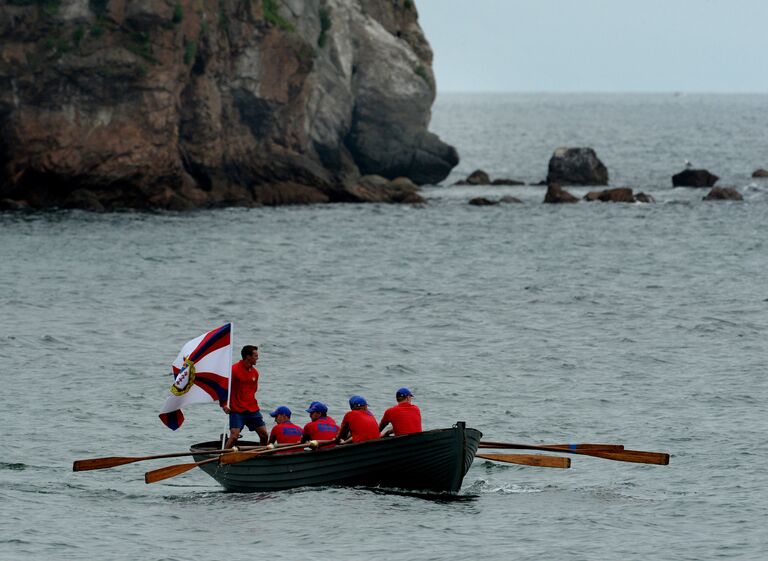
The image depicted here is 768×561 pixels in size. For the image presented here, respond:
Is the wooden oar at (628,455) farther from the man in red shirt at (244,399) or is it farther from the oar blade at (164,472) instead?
the oar blade at (164,472)

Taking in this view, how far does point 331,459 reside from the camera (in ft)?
88.1

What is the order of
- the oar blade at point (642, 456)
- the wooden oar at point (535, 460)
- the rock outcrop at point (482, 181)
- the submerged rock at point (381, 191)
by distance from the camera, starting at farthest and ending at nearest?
1. the rock outcrop at point (482, 181)
2. the submerged rock at point (381, 191)
3. the wooden oar at point (535, 460)
4. the oar blade at point (642, 456)

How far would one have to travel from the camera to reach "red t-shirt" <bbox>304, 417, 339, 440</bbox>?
27.5 meters

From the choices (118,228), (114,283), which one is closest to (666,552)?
(114,283)

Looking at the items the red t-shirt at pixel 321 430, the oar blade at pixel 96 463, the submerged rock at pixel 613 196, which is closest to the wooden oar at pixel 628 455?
the red t-shirt at pixel 321 430

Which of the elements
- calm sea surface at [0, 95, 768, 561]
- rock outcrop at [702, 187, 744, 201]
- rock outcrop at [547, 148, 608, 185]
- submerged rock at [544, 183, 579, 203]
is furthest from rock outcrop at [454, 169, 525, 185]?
rock outcrop at [702, 187, 744, 201]

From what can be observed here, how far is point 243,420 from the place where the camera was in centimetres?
2933

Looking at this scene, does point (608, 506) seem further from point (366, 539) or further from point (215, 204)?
point (215, 204)

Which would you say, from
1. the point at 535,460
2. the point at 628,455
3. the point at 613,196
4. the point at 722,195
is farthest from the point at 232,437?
Answer: the point at 722,195

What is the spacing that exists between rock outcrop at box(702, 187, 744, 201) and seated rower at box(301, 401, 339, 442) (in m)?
A: 61.2

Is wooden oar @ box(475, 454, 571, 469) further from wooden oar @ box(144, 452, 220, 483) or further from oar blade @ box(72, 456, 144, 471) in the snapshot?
oar blade @ box(72, 456, 144, 471)

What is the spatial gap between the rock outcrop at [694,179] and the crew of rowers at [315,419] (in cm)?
6859

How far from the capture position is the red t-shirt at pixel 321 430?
27.5 meters

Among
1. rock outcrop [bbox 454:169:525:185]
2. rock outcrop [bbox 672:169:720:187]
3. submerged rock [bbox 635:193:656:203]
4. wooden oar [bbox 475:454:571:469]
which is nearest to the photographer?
wooden oar [bbox 475:454:571:469]
